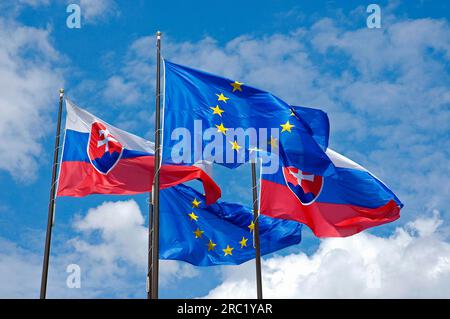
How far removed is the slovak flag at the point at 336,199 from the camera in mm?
21562

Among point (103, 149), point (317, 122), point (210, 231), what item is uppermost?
point (317, 122)

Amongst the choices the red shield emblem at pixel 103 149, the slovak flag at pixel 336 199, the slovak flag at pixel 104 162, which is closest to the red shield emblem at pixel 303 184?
the slovak flag at pixel 336 199

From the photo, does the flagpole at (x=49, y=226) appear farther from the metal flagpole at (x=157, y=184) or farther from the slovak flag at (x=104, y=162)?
the metal flagpole at (x=157, y=184)

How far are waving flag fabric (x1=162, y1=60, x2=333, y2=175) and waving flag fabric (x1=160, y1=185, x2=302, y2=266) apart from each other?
5.54 m

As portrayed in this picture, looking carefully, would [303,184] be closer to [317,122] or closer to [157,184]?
[317,122]

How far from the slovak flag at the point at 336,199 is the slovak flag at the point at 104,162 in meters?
2.60

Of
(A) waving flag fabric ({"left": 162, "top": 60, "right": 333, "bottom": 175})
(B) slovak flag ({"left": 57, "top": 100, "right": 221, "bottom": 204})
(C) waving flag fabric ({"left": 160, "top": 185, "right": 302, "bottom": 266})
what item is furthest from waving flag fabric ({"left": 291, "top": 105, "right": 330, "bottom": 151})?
(C) waving flag fabric ({"left": 160, "top": 185, "right": 302, "bottom": 266})

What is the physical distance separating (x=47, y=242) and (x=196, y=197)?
6302 millimetres

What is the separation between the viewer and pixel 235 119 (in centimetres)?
2048

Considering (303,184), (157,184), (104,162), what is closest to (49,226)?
(104,162)

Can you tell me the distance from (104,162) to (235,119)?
509 cm

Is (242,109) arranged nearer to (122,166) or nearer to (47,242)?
(122,166)
